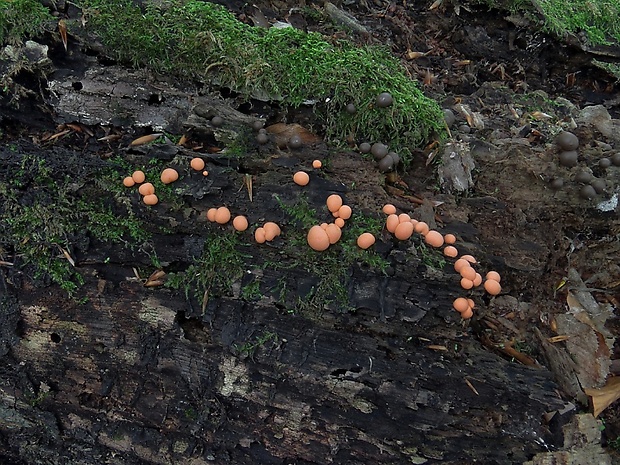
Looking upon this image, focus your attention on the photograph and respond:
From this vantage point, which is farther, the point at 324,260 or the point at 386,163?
the point at 386,163

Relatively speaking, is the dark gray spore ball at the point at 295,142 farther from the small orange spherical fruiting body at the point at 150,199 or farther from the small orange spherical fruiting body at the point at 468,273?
the small orange spherical fruiting body at the point at 468,273

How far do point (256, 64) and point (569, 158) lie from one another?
2613mm

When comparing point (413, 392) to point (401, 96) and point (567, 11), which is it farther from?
point (567, 11)

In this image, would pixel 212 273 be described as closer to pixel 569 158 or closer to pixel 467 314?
pixel 467 314

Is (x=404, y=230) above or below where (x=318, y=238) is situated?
above

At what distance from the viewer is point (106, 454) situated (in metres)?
3.51

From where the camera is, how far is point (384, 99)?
370cm

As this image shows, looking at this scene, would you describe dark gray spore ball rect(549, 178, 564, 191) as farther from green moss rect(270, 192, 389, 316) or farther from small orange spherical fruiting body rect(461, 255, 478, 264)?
green moss rect(270, 192, 389, 316)

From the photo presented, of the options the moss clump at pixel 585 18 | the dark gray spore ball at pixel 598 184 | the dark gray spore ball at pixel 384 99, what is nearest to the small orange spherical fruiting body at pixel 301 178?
the dark gray spore ball at pixel 384 99

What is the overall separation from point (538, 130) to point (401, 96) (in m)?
Answer: 1.32

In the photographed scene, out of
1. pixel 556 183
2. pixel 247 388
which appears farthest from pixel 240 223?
pixel 556 183

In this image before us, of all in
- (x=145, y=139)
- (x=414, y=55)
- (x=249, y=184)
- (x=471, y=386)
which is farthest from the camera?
(x=414, y=55)

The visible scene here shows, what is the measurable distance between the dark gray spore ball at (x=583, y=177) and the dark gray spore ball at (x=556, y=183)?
0.41 ft

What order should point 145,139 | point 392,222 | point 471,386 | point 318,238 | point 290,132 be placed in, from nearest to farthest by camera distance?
point 471,386 → point 318,238 → point 392,222 → point 145,139 → point 290,132
